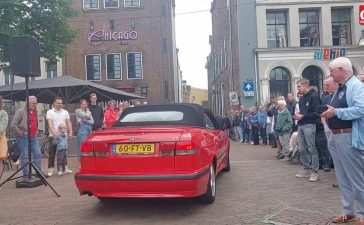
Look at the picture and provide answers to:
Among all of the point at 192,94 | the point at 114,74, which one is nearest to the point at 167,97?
the point at 114,74

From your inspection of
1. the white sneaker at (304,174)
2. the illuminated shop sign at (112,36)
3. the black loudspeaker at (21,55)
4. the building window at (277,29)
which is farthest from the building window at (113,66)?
the white sneaker at (304,174)

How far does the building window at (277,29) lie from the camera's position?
2631cm

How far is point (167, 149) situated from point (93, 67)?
3201 cm

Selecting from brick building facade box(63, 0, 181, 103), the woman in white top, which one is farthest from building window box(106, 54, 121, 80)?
the woman in white top

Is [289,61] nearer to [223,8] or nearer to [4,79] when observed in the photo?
[223,8]

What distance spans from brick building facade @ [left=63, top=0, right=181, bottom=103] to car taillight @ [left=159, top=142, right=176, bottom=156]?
30.8 metres

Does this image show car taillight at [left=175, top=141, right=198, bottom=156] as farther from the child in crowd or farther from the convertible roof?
the child in crowd

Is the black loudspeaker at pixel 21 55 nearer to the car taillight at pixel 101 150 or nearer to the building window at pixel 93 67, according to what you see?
the car taillight at pixel 101 150

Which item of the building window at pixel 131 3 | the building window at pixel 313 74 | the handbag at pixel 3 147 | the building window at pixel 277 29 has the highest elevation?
the building window at pixel 131 3

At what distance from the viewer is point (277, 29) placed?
86.6 feet

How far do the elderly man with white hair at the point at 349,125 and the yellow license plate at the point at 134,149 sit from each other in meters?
2.21

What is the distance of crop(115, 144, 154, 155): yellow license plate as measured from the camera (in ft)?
19.2

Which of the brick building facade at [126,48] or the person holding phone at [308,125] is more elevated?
the brick building facade at [126,48]

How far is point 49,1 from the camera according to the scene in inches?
858
